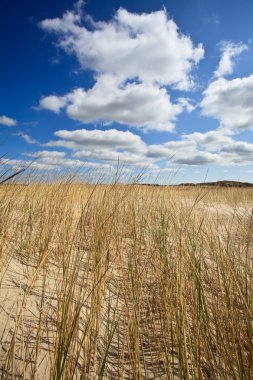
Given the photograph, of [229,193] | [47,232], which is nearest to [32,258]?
[47,232]

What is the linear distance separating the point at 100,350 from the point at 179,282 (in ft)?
1.81

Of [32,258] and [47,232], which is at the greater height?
[47,232]

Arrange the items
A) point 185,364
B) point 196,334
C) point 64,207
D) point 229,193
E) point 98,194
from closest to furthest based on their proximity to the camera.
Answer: point 185,364
point 196,334
point 64,207
point 98,194
point 229,193

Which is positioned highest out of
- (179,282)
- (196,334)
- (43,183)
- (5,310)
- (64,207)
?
(43,183)

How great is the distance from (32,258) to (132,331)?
146 centimetres

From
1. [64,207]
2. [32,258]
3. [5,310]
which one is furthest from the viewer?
[64,207]

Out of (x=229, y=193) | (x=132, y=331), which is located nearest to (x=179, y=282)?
(x=132, y=331)

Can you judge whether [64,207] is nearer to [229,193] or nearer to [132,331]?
[132,331]

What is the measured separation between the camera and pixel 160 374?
128 centimetres

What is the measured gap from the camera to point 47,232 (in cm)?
252

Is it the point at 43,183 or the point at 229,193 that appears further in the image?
the point at 229,193

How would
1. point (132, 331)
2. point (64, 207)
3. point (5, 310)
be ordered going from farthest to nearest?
point (64, 207) → point (5, 310) → point (132, 331)

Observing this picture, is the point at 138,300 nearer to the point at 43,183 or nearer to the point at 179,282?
the point at 179,282

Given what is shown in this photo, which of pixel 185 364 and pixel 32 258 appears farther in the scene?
pixel 32 258
